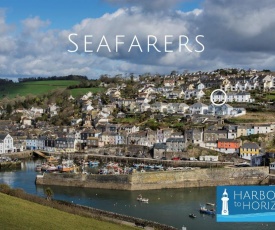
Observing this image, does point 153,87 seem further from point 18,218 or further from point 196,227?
point 18,218

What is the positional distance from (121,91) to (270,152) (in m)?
38.7

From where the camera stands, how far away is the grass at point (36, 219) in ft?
Answer: 44.7

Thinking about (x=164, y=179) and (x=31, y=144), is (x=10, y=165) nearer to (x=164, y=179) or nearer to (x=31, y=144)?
(x=31, y=144)

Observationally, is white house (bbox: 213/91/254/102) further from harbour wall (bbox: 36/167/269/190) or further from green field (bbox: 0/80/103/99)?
green field (bbox: 0/80/103/99)

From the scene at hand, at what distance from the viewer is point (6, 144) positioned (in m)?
43.9

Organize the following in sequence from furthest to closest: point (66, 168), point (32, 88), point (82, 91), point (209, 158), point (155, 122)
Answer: point (32, 88), point (82, 91), point (155, 122), point (209, 158), point (66, 168)

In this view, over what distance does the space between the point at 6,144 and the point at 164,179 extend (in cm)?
2273

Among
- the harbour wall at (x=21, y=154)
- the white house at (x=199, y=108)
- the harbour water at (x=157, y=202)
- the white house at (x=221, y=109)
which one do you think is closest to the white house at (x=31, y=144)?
the harbour wall at (x=21, y=154)

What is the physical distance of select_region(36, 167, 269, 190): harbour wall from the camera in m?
25.7

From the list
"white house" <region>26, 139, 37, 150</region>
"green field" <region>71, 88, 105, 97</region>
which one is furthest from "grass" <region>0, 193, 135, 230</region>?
"green field" <region>71, 88, 105, 97</region>

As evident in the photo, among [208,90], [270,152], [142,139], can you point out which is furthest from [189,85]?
[270,152]

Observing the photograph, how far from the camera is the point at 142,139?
41812 millimetres

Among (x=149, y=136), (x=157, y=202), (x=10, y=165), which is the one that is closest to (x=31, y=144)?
(x=10, y=165)

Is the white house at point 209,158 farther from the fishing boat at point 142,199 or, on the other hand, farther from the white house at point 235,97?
the white house at point 235,97
